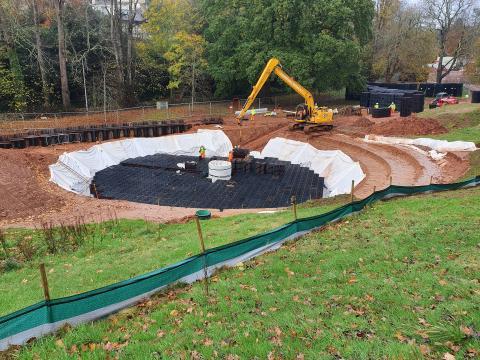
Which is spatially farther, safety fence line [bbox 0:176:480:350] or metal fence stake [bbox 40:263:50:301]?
metal fence stake [bbox 40:263:50:301]

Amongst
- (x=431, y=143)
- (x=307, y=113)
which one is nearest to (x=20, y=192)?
(x=307, y=113)

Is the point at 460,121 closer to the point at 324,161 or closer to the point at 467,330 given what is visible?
the point at 324,161

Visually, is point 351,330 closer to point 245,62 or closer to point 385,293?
point 385,293

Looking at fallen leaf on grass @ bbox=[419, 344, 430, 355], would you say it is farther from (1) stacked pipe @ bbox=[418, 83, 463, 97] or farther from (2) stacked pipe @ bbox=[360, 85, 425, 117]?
(1) stacked pipe @ bbox=[418, 83, 463, 97]

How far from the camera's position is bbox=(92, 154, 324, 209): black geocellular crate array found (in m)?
20.1

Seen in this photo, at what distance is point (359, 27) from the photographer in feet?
135

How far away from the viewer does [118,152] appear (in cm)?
2834

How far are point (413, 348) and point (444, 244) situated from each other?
4.67 meters

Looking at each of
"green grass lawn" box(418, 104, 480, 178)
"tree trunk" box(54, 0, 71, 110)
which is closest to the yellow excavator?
"green grass lawn" box(418, 104, 480, 178)

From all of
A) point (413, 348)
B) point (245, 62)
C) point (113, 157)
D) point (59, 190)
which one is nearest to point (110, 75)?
point (245, 62)

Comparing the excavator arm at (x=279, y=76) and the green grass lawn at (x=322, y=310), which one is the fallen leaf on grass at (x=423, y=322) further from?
the excavator arm at (x=279, y=76)

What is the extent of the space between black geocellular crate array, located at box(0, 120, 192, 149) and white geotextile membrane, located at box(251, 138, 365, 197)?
842cm

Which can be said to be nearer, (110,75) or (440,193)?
(440,193)

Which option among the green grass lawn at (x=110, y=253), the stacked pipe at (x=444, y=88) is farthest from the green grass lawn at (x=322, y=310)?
the stacked pipe at (x=444, y=88)
